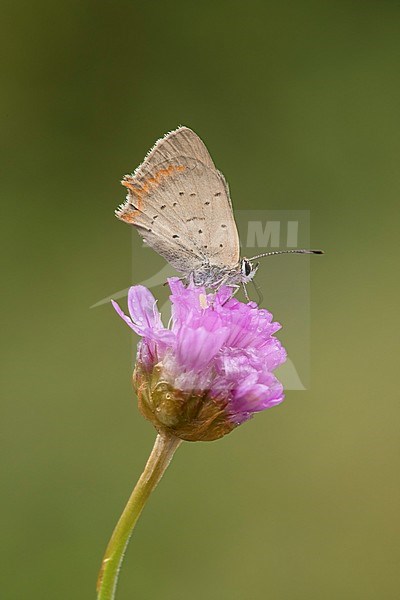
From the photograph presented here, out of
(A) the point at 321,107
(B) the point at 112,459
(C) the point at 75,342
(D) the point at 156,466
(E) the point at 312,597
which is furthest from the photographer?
(A) the point at 321,107

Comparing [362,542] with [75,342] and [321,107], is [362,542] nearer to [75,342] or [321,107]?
[75,342]

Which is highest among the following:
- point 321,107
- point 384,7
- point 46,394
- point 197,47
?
point 384,7

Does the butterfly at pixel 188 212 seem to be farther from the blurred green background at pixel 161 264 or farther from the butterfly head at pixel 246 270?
the blurred green background at pixel 161 264

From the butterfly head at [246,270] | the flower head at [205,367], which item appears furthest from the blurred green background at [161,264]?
the flower head at [205,367]

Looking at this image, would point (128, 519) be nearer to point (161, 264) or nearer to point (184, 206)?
point (184, 206)

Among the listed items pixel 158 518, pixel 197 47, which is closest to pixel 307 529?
pixel 158 518

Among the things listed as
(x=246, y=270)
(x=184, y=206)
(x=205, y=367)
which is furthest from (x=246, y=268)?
(x=205, y=367)

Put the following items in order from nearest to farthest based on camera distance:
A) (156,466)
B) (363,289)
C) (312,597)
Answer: (156,466), (312,597), (363,289)
